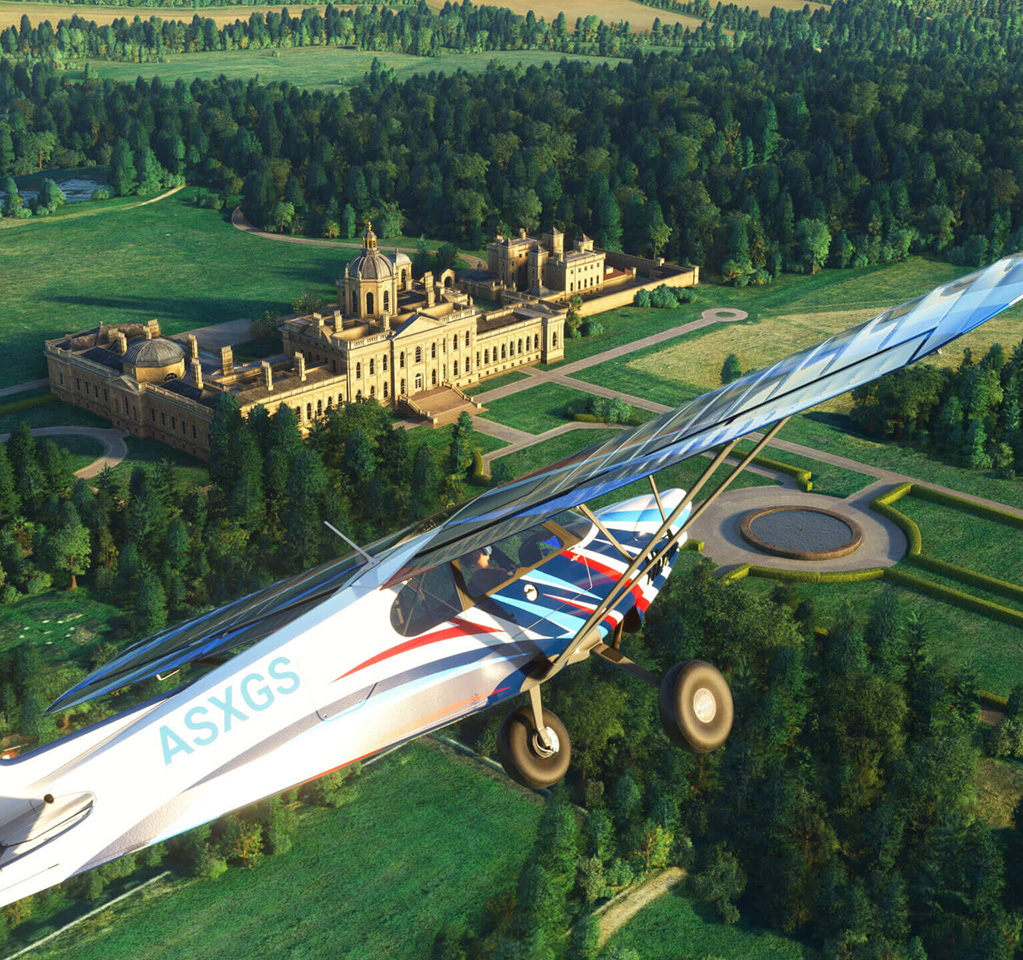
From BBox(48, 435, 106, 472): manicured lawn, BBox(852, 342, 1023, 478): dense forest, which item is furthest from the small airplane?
BBox(852, 342, 1023, 478): dense forest

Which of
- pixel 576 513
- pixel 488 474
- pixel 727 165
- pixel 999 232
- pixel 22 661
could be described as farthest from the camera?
pixel 727 165

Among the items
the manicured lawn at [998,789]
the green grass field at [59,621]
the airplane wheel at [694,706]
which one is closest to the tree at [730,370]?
the manicured lawn at [998,789]

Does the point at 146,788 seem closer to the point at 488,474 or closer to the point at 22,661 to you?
the point at 22,661

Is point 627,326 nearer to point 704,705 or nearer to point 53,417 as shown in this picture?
point 53,417

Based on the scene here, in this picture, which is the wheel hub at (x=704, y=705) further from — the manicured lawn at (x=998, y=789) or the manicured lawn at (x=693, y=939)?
the manicured lawn at (x=998, y=789)

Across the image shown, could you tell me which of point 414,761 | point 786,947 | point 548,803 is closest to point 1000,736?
point 786,947

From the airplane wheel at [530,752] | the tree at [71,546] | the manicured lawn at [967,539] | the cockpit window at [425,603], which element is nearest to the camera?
the cockpit window at [425,603]

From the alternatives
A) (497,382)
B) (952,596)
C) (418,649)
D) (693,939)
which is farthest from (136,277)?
(418,649)
